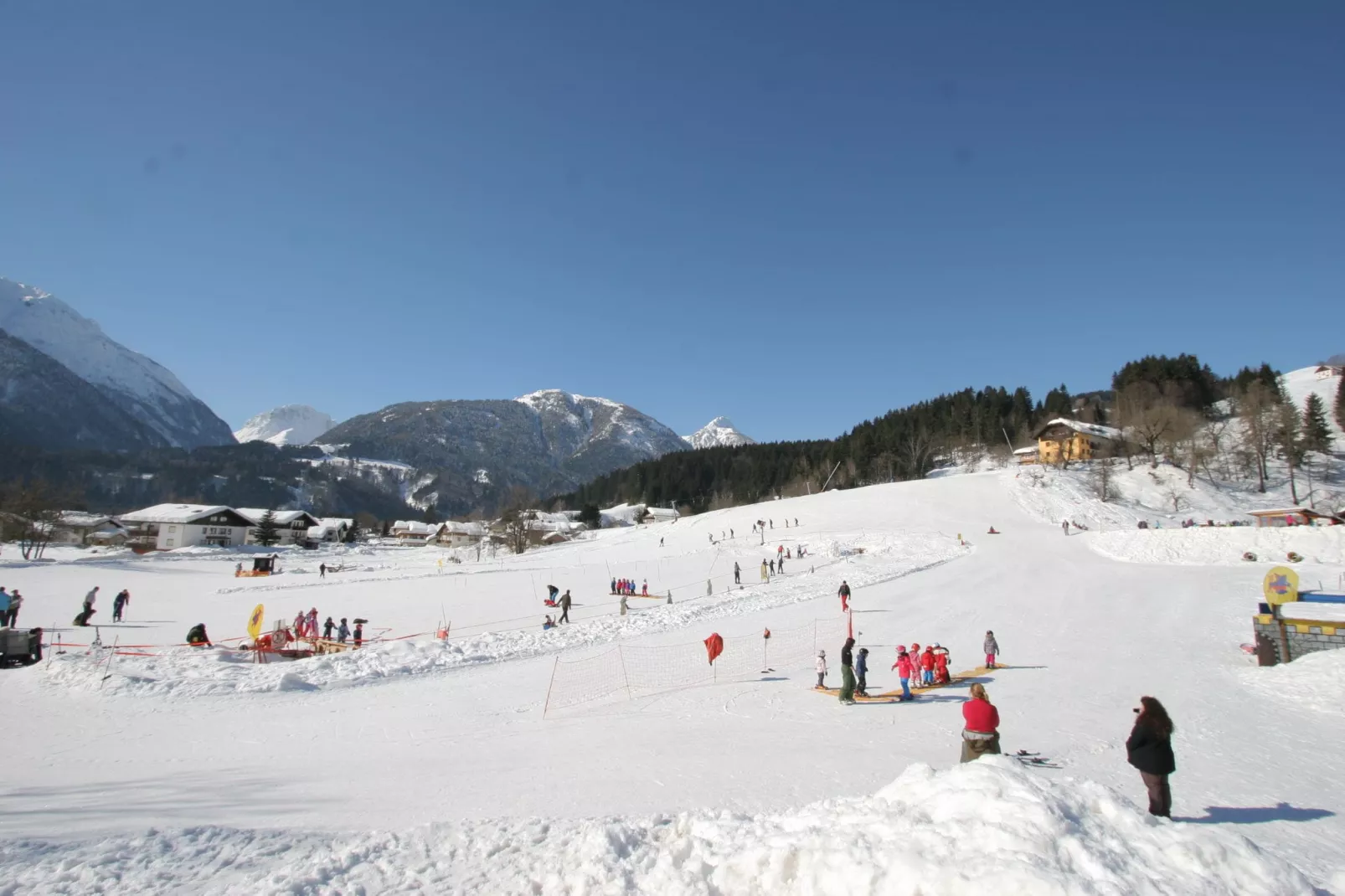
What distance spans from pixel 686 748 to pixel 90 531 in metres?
118

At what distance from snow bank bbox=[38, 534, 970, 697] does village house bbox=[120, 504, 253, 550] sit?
9257cm

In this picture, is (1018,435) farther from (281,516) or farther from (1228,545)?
(281,516)

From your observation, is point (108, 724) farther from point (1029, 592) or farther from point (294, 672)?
point (1029, 592)

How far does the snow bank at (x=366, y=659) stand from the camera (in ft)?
52.3

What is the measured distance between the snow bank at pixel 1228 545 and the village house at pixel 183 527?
4311 inches

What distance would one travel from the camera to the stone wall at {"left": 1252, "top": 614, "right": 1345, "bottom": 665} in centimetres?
1598

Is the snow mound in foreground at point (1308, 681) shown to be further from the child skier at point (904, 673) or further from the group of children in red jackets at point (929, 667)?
the child skier at point (904, 673)

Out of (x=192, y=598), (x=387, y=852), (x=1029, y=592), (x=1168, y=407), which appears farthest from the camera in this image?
(x=1168, y=407)

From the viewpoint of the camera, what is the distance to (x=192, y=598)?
3697 cm

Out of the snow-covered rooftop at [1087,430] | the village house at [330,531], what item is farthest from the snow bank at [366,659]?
the village house at [330,531]

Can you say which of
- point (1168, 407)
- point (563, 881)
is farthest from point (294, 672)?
point (1168, 407)

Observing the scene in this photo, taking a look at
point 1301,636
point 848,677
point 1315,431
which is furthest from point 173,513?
point 1315,431

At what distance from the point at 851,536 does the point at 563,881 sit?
51838mm

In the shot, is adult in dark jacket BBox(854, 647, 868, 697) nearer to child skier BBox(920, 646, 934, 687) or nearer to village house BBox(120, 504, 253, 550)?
child skier BBox(920, 646, 934, 687)
